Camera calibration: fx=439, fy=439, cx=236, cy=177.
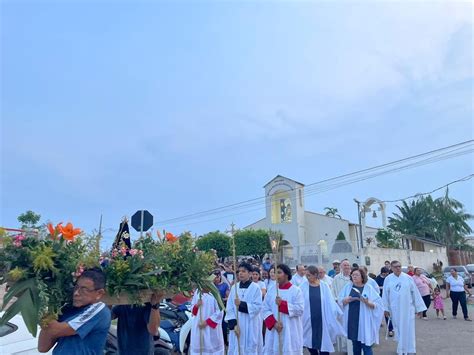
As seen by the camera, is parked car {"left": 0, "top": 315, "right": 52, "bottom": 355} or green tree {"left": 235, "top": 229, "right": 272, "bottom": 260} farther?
green tree {"left": 235, "top": 229, "right": 272, "bottom": 260}

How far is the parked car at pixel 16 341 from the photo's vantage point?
4660mm

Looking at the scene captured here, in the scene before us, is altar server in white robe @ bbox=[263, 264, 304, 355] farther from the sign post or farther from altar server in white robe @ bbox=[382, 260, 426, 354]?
altar server in white robe @ bbox=[382, 260, 426, 354]

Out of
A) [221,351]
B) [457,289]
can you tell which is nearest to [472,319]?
[457,289]

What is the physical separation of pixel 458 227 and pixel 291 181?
916 inches

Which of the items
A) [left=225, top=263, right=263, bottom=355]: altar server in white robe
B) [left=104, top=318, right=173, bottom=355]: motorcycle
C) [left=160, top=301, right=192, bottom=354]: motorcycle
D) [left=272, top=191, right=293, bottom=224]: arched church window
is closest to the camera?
[left=104, top=318, right=173, bottom=355]: motorcycle

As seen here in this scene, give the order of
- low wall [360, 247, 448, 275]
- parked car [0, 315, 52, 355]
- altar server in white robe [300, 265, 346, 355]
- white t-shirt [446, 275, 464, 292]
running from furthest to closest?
low wall [360, 247, 448, 275], white t-shirt [446, 275, 464, 292], altar server in white robe [300, 265, 346, 355], parked car [0, 315, 52, 355]

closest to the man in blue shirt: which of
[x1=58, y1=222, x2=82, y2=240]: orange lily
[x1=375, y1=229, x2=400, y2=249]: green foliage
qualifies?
[x1=58, y1=222, x2=82, y2=240]: orange lily

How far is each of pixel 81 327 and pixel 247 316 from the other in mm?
4975

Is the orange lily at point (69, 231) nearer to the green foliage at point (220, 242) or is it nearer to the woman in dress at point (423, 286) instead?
the woman in dress at point (423, 286)

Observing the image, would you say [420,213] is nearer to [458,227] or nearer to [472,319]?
[458,227]

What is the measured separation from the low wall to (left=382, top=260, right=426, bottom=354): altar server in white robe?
16.7 metres

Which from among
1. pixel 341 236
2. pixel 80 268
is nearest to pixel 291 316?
pixel 80 268

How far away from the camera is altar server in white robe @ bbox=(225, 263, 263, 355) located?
24.4 ft

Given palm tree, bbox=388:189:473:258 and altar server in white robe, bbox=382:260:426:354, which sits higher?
palm tree, bbox=388:189:473:258
